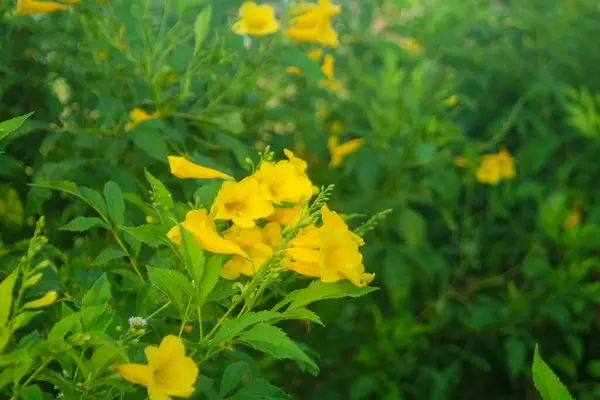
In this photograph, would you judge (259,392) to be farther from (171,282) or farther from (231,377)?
(171,282)

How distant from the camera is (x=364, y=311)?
7.63ft

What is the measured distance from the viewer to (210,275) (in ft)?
2.49

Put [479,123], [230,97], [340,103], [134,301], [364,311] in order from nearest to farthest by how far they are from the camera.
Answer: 1. [134,301]
2. [230,97]
3. [340,103]
4. [364,311]
5. [479,123]

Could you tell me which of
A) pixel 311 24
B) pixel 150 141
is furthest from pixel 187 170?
pixel 311 24

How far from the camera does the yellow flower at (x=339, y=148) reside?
6.40ft

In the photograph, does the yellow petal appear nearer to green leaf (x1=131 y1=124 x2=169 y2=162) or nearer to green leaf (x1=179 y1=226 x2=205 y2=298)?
green leaf (x1=179 y1=226 x2=205 y2=298)

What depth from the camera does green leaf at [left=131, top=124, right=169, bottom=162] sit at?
112cm

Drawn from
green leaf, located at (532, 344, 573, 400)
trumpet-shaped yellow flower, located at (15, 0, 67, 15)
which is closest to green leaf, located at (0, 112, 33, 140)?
trumpet-shaped yellow flower, located at (15, 0, 67, 15)

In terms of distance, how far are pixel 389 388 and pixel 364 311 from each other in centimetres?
39

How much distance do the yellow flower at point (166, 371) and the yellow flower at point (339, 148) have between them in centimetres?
133

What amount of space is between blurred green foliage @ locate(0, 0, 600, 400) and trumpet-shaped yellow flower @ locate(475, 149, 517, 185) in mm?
61

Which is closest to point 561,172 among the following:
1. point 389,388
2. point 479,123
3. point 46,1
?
point 479,123

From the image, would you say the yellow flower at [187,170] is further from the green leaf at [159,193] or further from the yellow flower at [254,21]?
the yellow flower at [254,21]

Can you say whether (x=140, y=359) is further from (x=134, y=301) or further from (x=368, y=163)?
(x=368, y=163)
